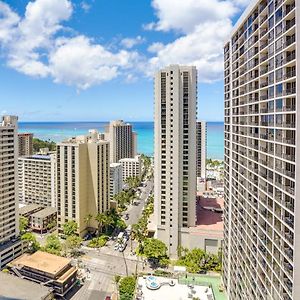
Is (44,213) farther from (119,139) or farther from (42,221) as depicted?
(119,139)

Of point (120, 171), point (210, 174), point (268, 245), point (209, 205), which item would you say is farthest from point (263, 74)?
point (210, 174)

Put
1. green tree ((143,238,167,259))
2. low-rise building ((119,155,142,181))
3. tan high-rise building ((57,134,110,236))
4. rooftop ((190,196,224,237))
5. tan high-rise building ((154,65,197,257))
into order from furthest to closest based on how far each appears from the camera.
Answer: low-rise building ((119,155,142,181)), tan high-rise building ((57,134,110,236)), rooftop ((190,196,224,237)), tan high-rise building ((154,65,197,257)), green tree ((143,238,167,259))

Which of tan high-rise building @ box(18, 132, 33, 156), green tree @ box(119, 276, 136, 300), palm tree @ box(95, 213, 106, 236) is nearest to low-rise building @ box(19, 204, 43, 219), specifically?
palm tree @ box(95, 213, 106, 236)

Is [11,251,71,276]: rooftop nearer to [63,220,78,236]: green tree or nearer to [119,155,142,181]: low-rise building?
[63,220,78,236]: green tree

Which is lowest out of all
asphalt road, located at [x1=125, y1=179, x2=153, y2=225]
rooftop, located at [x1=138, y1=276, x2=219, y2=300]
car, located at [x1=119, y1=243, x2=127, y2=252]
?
car, located at [x1=119, y1=243, x2=127, y2=252]

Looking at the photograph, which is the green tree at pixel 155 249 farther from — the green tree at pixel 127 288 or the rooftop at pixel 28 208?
the rooftop at pixel 28 208

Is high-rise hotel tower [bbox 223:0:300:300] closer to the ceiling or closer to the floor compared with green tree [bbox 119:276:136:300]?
closer to the ceiling

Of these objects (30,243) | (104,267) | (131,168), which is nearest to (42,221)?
(30,243)
